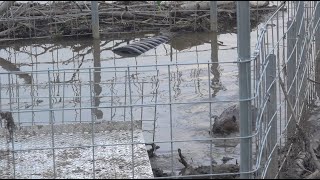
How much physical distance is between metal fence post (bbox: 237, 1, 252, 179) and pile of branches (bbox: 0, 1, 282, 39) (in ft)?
32.6

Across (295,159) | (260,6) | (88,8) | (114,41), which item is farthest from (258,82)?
(260,6)

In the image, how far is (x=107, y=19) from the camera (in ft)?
52.5

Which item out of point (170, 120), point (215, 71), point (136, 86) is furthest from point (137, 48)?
point (170, 120)

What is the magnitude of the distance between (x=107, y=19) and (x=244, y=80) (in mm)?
11171

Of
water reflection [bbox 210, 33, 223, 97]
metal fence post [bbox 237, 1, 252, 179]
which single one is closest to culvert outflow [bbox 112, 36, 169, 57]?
water reflection [bbox 210, 33, 223, 97]

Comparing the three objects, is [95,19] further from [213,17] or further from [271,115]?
[271,115]

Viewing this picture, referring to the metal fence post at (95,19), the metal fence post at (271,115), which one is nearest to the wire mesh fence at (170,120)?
the metal fence post at (271,115)

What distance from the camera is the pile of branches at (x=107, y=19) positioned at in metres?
15.1

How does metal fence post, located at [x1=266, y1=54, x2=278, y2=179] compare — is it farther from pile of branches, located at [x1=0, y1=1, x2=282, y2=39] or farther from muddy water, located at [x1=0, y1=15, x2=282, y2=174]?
pile of branches, located at [x1=0, y1=1, x2=282, y2=39]

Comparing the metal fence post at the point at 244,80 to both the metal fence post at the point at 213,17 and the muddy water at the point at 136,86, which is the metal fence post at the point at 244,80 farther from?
the metal fence post at the point at 213,17

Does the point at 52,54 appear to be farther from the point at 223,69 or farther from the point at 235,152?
the point at 235,152

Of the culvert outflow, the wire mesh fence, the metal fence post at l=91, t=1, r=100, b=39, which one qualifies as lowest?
the wire mesh fence

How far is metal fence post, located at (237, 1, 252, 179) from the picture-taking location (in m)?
4.83

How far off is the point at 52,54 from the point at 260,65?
888 cm
